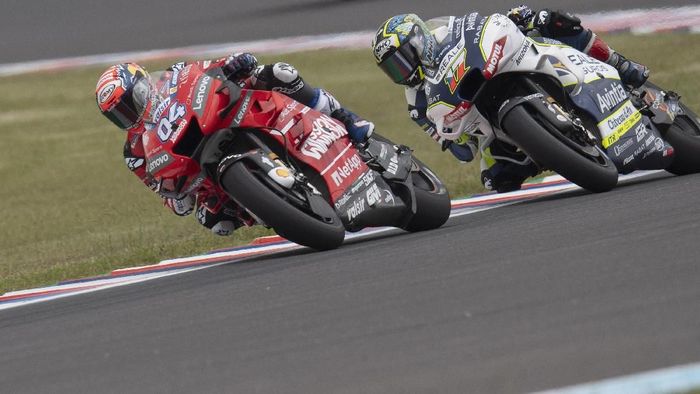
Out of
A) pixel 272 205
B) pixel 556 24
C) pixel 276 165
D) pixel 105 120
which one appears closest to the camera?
pixel 272 205

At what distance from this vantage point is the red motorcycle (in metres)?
6.93

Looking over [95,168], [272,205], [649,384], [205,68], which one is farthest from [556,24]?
[95,168]

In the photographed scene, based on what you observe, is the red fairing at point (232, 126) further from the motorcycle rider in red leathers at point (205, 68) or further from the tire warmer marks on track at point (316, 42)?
the tire warmer marks on track at point (316, 42)

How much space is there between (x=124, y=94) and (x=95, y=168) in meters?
8.62

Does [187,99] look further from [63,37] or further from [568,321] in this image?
[63,37]

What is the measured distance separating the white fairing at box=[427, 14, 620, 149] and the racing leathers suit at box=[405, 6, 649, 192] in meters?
0.22

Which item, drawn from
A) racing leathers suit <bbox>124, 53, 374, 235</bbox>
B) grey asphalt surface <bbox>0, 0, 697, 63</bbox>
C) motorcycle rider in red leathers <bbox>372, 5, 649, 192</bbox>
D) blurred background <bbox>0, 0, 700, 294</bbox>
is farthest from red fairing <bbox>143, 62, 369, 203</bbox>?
grey asphalt surface <bbox>0, 0, 697, 63</bbox>

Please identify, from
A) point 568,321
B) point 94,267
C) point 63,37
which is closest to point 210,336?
point 568,321

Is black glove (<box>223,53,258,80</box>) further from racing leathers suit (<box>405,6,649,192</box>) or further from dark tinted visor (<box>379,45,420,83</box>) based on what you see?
racing leathers suit (<box>405,6,649,192</box>)

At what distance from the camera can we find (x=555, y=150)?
7.32 meters

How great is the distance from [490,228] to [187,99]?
5.74ft

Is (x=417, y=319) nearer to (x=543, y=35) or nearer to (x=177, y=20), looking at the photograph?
(x=543, y=35)

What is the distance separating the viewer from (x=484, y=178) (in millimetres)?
8875

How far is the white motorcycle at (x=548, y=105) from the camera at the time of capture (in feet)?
24.6
